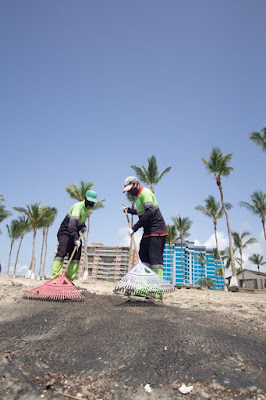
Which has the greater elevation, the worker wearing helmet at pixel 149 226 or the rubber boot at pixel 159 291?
the worker wearing helmet at pixel 149 226

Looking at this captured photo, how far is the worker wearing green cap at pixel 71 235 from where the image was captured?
4.82 metres

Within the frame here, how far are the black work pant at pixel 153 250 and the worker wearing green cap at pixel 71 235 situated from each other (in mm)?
1258

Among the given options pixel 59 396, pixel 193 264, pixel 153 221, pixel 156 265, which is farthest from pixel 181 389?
pixel 193 264

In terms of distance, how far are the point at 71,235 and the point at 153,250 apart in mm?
1650

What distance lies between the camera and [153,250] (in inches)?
166

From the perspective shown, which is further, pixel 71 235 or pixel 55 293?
pixel 71 235

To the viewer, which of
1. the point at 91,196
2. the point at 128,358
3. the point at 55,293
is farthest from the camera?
the point at 91,196

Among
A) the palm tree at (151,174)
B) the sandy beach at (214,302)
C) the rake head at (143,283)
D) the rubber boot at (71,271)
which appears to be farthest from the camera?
the palm tree at (151,174)

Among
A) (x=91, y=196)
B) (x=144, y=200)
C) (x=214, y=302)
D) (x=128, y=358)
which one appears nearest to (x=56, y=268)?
(x=91, y=196)

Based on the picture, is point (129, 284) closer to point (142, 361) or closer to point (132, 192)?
point (132, 192)

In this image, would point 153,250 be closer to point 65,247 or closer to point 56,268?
point 65,247

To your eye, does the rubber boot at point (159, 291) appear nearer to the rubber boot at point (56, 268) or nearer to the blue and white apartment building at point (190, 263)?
the rubber boot at point (56, 268)

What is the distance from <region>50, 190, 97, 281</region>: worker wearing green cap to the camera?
15.8ft

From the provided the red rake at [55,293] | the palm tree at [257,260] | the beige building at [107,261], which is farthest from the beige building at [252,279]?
the beige building at [107,261]
